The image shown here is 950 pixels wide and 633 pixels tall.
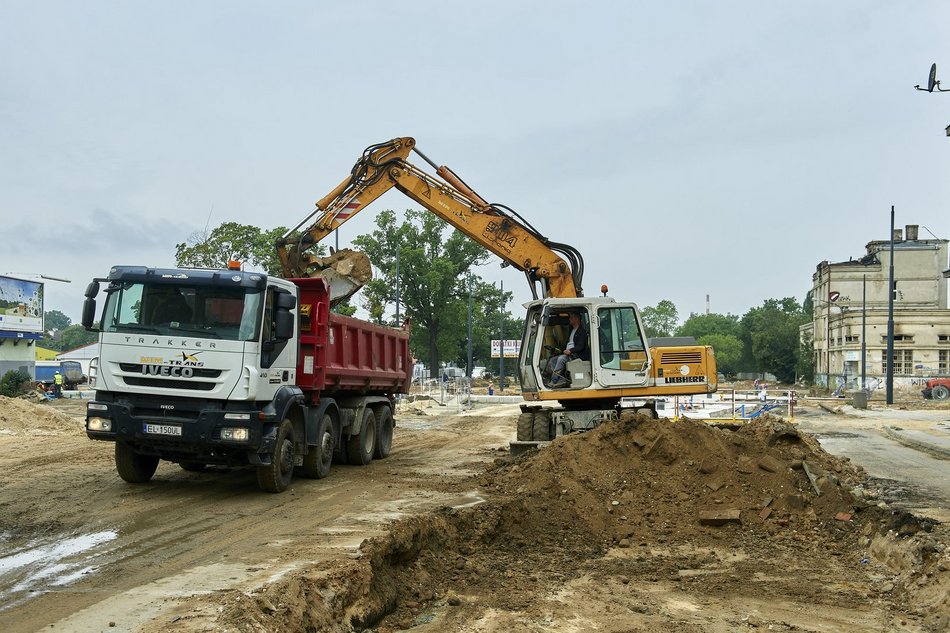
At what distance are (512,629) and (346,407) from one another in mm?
9137

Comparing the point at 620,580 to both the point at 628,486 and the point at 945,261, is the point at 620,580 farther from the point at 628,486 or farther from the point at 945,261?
the point at 945,261

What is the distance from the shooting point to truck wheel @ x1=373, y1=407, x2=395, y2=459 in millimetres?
16766

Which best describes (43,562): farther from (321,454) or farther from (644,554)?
(321,454)

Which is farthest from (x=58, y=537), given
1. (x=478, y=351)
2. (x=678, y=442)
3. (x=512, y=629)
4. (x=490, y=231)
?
(x=478, y=351)

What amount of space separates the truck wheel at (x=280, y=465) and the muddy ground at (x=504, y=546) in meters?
0.21

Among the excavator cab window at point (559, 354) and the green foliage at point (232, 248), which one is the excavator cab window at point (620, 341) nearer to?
the excavator cab window at point (559, 354)

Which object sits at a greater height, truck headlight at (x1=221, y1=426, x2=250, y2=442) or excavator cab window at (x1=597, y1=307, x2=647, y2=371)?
excavator cab window at (x1=597, y1=307, x2=647, y2=371)

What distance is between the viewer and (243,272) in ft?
36.9

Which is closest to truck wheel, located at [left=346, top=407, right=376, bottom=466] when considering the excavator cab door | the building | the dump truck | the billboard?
the dump truck

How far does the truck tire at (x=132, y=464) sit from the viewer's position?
467 inches

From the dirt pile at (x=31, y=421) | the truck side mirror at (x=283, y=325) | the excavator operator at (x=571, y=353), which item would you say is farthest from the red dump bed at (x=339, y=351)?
the dirt pile at (x=31, y=421)

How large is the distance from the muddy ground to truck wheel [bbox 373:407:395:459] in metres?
1.77

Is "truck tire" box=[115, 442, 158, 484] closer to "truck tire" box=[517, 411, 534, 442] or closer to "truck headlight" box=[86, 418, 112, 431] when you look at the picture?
"truck headlight" box=[86, 418, 112, 431]

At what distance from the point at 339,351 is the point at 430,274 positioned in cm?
5290
